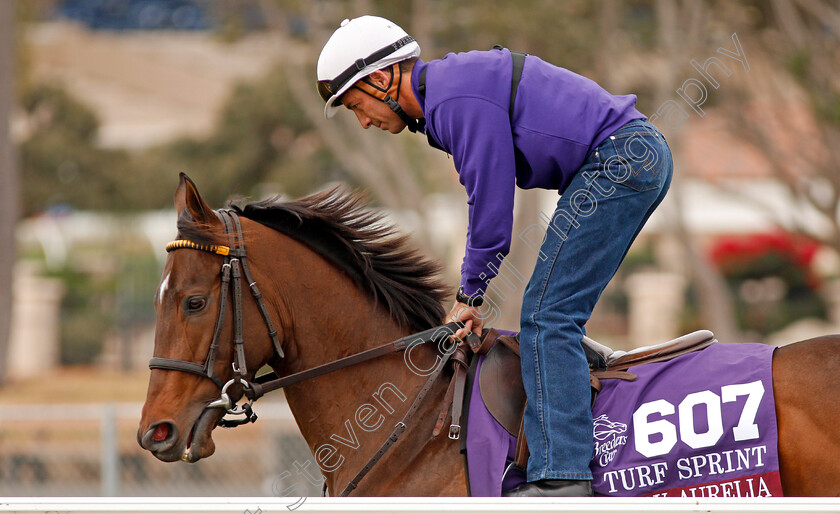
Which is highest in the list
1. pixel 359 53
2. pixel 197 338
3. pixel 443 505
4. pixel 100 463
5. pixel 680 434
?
pixel 100 463

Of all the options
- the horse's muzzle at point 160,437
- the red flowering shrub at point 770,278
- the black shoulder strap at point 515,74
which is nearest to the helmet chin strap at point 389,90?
the black shoulder strap at point 515,74

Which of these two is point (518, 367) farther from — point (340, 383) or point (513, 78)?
point (513, 78)

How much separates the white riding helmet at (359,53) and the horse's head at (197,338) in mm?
657

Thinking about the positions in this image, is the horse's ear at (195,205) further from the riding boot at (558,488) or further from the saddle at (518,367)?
the riding boot at (558,488)

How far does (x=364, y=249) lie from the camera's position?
3574 millimetres

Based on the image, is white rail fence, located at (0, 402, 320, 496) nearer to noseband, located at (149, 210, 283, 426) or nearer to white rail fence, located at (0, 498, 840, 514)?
noseband, located at (149, 210, 283, 426)

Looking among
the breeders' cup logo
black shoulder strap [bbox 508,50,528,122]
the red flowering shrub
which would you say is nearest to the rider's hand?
the breeders' cup logo

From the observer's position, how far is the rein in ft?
10.5

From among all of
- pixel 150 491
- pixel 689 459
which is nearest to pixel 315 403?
pixel 689 459

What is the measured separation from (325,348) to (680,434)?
1299 millimetres

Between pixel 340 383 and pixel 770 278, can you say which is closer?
pixel 340 383

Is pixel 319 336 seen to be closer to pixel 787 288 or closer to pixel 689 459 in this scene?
pixel 689 459

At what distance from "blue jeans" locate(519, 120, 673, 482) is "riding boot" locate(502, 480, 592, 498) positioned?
3 centimetres

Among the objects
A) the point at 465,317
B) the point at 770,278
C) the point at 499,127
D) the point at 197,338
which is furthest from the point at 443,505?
the point at 770,278
